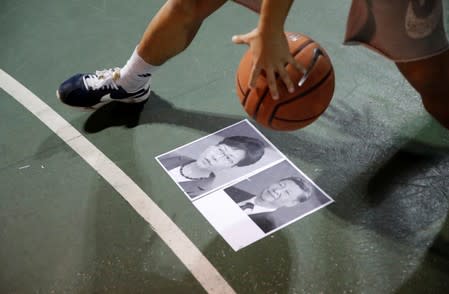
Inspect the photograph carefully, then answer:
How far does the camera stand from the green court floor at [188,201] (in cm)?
154

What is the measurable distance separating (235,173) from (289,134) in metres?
0.27

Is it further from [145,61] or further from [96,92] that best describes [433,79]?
[96,92]

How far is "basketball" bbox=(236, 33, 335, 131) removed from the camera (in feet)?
4.66

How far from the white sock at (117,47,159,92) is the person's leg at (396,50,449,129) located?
90 cm

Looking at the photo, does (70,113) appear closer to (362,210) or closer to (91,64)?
(91,64)

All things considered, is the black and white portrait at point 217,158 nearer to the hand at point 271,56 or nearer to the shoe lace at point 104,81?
the shoe lace at point 104,81

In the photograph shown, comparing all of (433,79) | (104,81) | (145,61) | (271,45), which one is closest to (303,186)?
(433,79)

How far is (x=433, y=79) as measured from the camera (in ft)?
5.22

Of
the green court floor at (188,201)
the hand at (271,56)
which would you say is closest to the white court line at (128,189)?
the green court floor at (188,201)

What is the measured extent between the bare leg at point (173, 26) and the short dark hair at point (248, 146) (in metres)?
0.38

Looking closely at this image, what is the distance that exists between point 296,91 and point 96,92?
0.95 metres

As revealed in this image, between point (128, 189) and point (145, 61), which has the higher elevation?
point (145, 61)

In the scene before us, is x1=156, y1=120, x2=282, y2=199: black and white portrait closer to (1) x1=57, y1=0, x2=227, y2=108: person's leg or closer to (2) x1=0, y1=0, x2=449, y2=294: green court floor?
(2) x1=0, y1=0, x2=449, y2=294: green court floor

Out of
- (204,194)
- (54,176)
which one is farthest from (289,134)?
(54,176)
